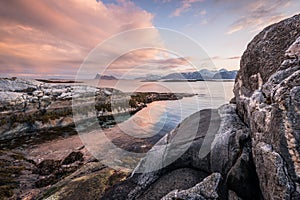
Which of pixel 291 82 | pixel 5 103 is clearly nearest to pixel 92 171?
pixel 291 82

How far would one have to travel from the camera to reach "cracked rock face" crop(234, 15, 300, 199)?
384 centimetres

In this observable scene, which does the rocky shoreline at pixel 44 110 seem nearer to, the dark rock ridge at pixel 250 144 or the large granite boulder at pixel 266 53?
the dark rock ridge at pixel 250 144

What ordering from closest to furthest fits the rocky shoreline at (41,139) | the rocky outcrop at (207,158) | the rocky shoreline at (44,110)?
1. the rocky outcrop at (207,158)
2. the rocky shoreline at (41,139)
3. the rocky shoreline at (44,110)

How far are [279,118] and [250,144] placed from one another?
7.79 feet

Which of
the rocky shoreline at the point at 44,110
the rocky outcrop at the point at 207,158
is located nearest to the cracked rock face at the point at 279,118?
the rocky outcrop at the point at 207,158

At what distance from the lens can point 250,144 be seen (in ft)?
20.5

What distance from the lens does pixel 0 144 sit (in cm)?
1861

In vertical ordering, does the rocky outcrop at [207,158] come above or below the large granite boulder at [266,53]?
below

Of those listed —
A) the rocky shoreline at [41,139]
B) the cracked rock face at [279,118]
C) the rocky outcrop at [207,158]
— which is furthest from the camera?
the rocky shoreline at [41,139]

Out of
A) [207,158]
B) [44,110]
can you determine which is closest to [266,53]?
[207,158]

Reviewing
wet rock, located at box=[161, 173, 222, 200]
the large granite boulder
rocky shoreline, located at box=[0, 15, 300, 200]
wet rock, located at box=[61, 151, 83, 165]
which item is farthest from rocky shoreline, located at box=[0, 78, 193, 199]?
the large granite boulder

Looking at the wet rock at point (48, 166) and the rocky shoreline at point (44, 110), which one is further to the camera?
the rocky shoreline at point (44, 110)

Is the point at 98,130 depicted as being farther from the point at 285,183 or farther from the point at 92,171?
the point at 285,183

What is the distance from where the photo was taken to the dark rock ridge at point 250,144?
402 cm
